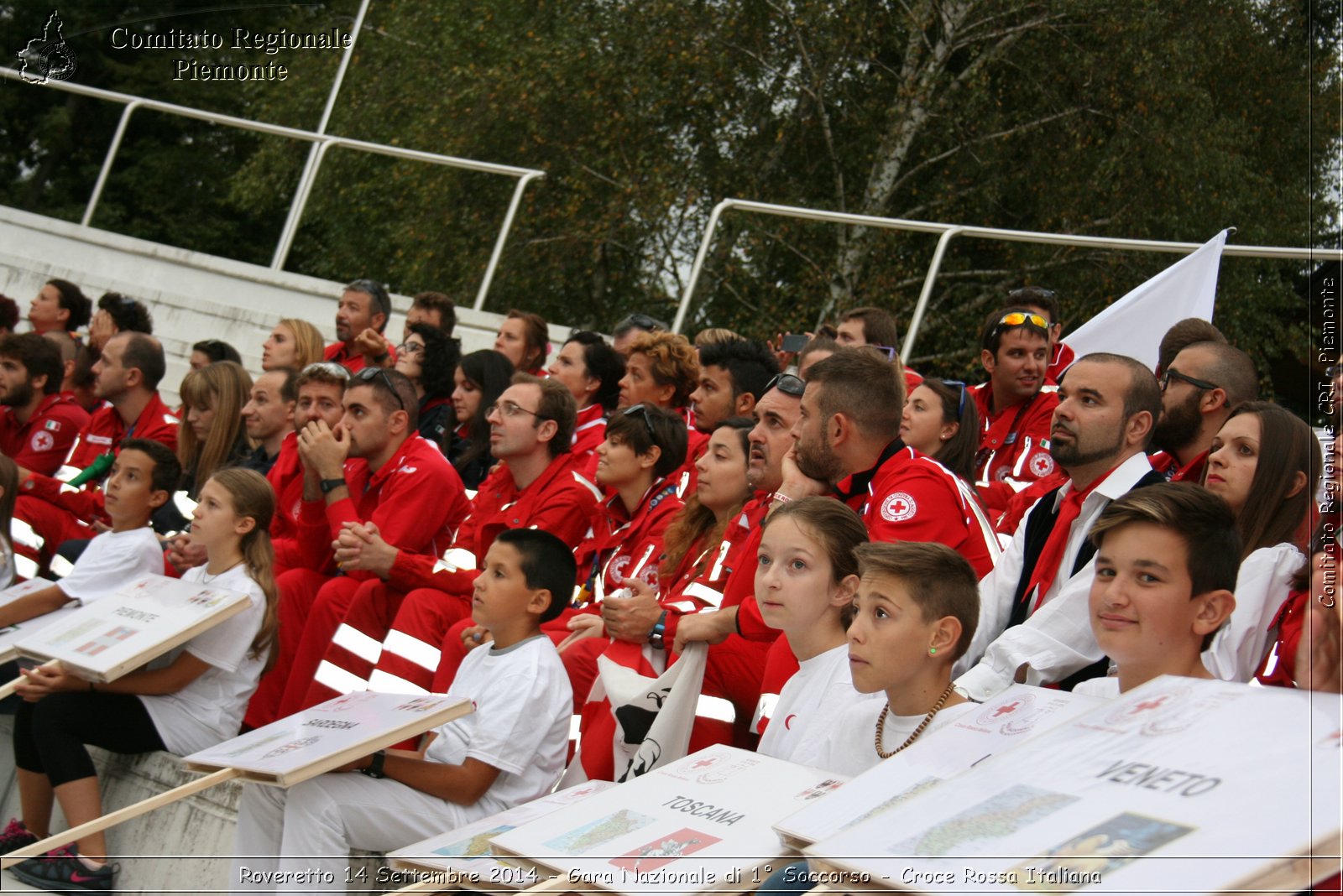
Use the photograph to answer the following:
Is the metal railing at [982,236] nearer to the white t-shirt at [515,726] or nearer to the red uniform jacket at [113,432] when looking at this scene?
the red uniform jacket at [113,432]

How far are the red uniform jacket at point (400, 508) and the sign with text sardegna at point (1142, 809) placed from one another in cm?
379

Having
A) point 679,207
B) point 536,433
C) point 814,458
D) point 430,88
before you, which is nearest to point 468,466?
point 536,433

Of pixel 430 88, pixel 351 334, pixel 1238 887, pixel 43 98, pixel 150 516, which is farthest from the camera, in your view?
pixel 43 98

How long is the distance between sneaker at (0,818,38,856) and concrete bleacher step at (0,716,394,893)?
0.15 meters

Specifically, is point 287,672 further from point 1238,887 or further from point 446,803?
point 1238,887

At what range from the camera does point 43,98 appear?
24250 mm

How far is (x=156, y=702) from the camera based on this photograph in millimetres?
5469

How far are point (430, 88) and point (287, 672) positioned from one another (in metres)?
15.7

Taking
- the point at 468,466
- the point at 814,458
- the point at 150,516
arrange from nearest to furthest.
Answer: the point at 814,458 → the point at 150,516 → the point at 468,466

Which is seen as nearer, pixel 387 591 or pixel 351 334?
pixel 387 591

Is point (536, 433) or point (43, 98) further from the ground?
point (43, 98)

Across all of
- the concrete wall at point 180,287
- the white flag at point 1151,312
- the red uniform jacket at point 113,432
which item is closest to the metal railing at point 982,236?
the white flag at point 1151,312

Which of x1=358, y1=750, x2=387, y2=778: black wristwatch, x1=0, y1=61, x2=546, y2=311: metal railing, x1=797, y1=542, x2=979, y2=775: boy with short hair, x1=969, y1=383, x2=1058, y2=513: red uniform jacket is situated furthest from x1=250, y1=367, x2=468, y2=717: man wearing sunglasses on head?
x1=0, y1=61, x2=546, y2=311: metal railing

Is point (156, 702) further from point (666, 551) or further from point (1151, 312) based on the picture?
point (1151, 312)
